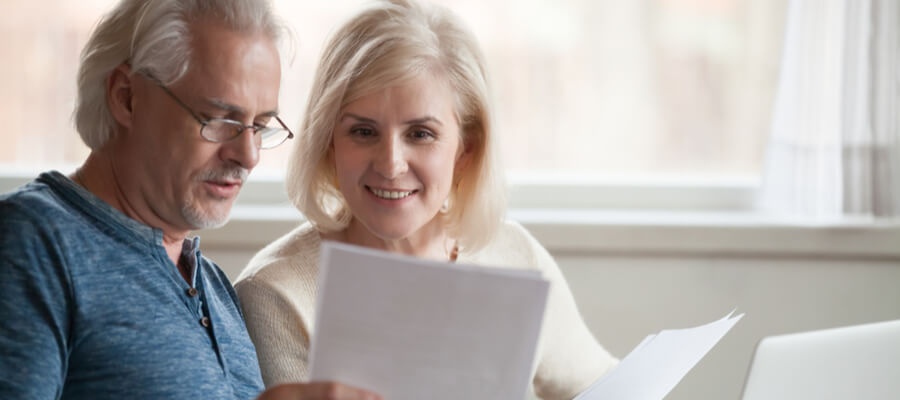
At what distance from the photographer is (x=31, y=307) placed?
107cm

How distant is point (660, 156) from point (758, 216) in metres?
0.34

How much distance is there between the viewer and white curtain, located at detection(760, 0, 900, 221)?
236 cm

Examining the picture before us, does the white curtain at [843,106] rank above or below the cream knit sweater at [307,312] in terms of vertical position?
above

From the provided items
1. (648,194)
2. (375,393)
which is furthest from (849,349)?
(648,194)

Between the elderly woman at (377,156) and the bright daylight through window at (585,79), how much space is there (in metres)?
0.93

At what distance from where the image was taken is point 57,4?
2590 mm

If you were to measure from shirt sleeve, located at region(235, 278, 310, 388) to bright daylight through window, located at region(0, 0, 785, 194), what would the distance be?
1.21 metres

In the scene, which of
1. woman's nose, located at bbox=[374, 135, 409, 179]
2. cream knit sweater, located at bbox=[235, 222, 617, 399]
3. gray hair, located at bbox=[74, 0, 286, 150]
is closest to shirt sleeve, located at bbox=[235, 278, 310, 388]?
cream knit sweater, located at bbox=[235, 222, 617, 399]

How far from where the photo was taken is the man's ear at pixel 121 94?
1249 millimetres

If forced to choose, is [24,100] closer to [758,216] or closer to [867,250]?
[758,216]

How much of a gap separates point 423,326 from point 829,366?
659 millimetres

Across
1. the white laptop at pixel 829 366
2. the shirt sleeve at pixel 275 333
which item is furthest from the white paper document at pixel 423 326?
the shirt sleeve at pixel 275 333

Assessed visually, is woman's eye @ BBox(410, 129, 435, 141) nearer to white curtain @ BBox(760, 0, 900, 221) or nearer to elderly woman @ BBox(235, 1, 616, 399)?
elderly woman @ BBox(235, 1, 616, 399)

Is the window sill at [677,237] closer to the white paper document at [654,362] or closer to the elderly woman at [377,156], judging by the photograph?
the elderly woman at [377,156]
